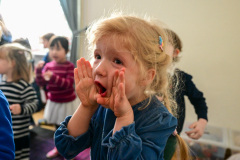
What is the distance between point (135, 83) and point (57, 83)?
1564mm

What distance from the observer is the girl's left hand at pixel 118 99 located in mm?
558

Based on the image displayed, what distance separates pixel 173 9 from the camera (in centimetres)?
211

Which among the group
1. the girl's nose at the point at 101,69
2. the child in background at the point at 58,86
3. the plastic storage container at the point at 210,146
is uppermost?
the girl's nose at the point at 101,69

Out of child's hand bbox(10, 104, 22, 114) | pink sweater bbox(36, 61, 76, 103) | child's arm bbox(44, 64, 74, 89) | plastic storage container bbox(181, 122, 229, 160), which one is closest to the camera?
child's hand bbox(10, 104, 22, 114)

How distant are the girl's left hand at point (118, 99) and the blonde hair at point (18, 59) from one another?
117 cm

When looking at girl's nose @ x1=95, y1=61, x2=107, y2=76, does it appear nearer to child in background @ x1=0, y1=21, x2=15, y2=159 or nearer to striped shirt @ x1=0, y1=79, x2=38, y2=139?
child in background @ x1=0, y1=21, x2=15, y2=159

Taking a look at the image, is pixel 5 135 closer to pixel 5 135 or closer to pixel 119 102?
pixel 5 135

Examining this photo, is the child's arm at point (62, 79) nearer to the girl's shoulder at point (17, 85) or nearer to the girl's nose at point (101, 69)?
the girl's shoulder at point (17, 85)

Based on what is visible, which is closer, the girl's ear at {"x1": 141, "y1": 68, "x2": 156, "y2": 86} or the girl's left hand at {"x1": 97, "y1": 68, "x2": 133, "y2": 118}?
the girl's left hand at {"x1": 97, "y1": 68, "x2": 133, "y2": 118}

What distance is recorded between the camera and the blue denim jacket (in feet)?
1.85

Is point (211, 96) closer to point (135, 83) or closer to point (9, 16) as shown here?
point (135, 83)

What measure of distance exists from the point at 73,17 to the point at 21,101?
1.54m

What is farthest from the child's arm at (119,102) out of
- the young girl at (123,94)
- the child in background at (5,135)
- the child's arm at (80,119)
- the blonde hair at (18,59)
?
the blonde hair at (18,59)

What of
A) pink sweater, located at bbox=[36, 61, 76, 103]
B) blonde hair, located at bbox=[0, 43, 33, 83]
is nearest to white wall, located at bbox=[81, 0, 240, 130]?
pink sweater, located at bbox=[36, 61, 76, 103]
